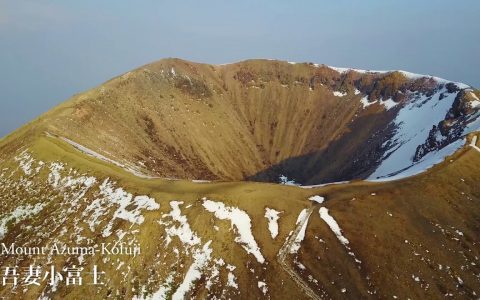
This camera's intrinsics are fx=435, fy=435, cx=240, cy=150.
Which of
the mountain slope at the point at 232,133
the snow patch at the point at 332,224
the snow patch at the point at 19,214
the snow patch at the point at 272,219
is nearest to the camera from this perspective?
the snow patch at the point at 332,224

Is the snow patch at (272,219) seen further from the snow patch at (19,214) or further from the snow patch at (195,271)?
the snow patch at (19,214)

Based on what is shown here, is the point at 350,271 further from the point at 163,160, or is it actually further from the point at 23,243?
the point at 163,160

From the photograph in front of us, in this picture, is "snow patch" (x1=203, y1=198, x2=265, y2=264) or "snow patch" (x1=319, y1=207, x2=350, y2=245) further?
"snow patch" (x1=319, y1=207, x2=350, y2=245)

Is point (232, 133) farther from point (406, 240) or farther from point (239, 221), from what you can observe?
point (406, 240)

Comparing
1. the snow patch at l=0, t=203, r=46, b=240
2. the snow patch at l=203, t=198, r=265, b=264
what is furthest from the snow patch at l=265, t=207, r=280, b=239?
Result: the snow patch at l=0, t=203, r=46, b=240

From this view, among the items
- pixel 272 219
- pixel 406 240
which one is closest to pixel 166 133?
pixel 272 219

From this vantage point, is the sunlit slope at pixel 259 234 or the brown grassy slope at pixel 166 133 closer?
the sunlit slope at pixel 259 234

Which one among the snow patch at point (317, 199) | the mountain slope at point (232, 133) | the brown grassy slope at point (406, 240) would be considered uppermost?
the snow patch at point (317, 199)

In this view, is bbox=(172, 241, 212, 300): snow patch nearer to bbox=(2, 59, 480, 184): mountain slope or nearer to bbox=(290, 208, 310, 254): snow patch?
bbox=(290, 208, 310, 254): snow patch

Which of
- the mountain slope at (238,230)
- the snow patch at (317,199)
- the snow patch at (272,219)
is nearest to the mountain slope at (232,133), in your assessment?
the mountain slope at (238,230)
